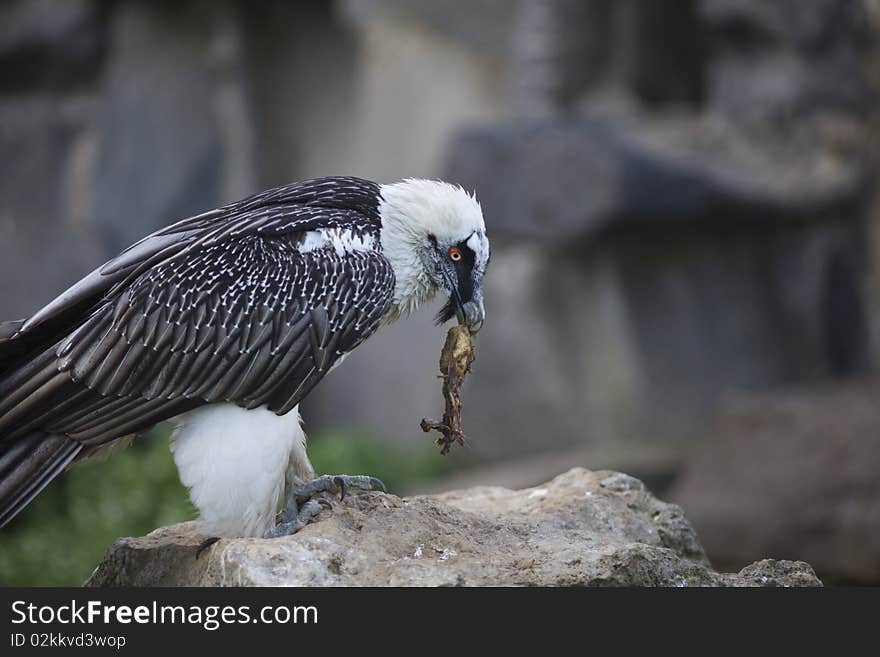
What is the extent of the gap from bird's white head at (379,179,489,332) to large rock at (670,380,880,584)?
3.96 meters

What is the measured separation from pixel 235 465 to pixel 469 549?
883mm

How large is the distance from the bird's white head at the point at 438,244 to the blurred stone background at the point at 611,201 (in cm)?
387

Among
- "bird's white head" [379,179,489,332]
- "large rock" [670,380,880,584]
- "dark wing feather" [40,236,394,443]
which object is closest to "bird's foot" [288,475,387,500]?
"dark wing feather" [40,236,394,443]

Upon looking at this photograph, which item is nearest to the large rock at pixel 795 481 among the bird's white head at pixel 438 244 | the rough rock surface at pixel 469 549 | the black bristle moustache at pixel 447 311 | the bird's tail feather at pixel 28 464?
the rough rock surface at pixel 469 549

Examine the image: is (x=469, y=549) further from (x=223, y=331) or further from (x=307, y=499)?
(x=223, y=331)

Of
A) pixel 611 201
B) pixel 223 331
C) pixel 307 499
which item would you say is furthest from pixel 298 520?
pixel 611 201

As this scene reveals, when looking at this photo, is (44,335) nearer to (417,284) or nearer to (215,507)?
(215,507)

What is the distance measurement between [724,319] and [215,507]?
18.4ft

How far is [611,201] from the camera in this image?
30.8 feet

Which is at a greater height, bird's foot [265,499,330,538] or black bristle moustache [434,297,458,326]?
black bristle moustache [434,297,458,326]

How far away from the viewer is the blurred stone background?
9367 millimetres

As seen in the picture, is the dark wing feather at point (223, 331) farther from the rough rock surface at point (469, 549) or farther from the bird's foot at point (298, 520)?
the rough rock surface at point (469, 549)

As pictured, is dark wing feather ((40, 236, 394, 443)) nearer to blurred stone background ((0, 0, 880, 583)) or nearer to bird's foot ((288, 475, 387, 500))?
bird's foot ((288, 475, 387, 500))

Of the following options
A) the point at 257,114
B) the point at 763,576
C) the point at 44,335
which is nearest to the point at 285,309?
the point at 44,335
